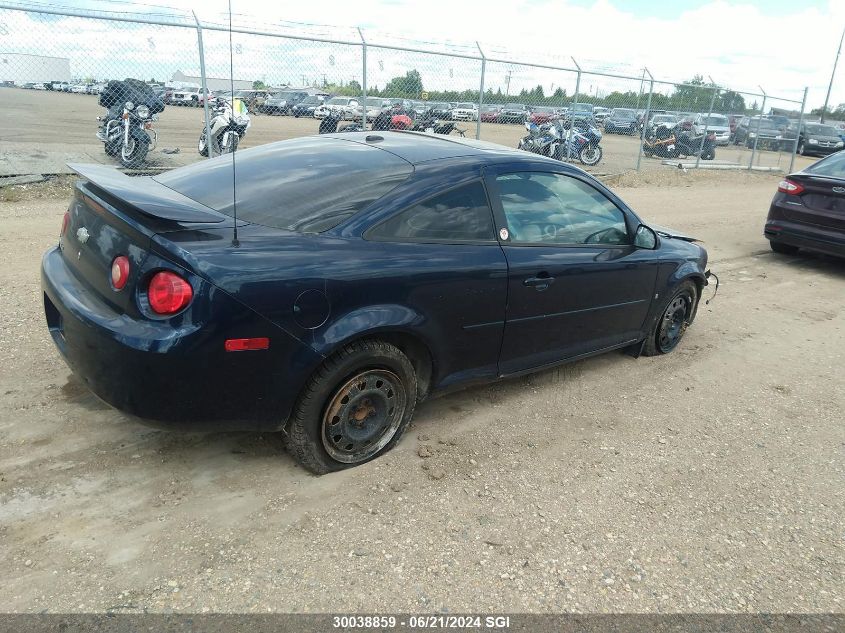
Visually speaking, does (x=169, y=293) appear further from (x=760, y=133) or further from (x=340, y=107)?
(x=760, y=133)

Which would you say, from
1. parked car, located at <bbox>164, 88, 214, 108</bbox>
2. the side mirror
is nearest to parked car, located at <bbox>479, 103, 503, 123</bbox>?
parked car, located at <bbox>164, 88, 214, 108</bbox>

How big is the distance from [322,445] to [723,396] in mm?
2871

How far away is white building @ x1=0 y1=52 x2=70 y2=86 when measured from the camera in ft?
29.8

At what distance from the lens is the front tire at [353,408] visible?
2.87 meters

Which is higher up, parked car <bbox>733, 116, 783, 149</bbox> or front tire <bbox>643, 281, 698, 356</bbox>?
parked car <bbox>733, 116, 783, 149</bbox>

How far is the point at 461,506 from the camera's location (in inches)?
117

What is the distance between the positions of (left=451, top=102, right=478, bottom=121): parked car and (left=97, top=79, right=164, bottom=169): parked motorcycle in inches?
232

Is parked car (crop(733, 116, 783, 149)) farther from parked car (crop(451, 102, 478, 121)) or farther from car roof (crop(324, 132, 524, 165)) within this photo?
car roof (crop(324, 132, 524, 165))

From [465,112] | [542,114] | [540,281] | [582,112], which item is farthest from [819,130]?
[540,281]

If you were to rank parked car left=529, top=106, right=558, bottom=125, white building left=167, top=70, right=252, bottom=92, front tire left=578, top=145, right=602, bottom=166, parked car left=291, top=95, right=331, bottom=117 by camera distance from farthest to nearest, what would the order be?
front tire left=578, top=145, right=602, bottom=166 → parked car left=529, top=106, right=558, bottom=125 → parked car left=291, top=95, right=331, bottom=117 → white building left=167, top=70, right=252, bottom=92

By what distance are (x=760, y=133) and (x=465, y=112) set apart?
1262cm

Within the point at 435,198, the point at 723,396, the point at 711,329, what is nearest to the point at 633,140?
the point at 711,329

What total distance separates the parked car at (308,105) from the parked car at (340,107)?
0.09 meters

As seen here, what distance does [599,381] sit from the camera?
4441 mm
